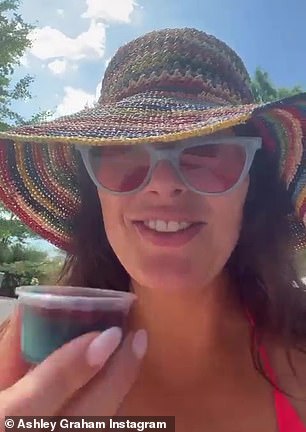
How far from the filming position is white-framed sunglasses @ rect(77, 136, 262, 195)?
1247mm

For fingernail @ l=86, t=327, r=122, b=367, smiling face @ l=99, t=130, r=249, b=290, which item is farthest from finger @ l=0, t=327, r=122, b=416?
smiling face @ l=99, t=130, r=249, b=290

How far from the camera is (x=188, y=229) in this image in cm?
124

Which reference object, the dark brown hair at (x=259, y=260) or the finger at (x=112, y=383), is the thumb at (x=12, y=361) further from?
the dark brown hair at (x=259, y=260)

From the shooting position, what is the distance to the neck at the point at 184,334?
145 centimetres

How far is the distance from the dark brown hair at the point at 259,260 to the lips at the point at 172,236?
312 millimetres

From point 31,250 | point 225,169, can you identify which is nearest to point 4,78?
point 31,250

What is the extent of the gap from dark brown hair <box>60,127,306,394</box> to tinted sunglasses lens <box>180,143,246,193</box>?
0.36 feet

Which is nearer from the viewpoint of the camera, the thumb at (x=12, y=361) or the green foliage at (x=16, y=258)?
the thumb at (x=12, y=361)

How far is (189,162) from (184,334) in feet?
1.72

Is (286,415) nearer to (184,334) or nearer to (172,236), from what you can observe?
(184,334)

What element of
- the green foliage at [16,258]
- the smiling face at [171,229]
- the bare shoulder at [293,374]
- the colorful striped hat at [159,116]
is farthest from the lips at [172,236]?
the green foliage at [16,258]

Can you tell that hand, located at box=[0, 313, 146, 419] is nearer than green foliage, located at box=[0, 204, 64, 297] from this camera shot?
Yes

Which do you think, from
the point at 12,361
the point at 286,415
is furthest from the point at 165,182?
the point at 286,415

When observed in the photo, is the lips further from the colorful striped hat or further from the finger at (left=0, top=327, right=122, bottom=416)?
the finger at (left=0, top=327, right=122, bottom=416)
